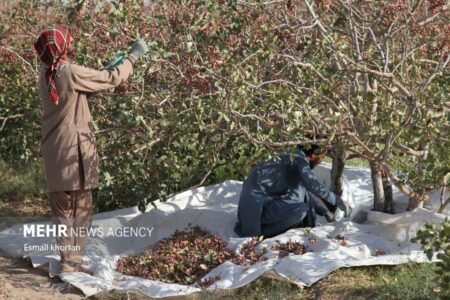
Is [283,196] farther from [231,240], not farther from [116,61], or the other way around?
[116,61]

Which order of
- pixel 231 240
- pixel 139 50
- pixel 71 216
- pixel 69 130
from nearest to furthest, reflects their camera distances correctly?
pixel 139 50 < pixel 69 130 < pixel 71 216 < pixel 231 240

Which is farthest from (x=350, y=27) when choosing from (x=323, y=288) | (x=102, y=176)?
(x=102, y=176)

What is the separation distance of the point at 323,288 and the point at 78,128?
2052 mm

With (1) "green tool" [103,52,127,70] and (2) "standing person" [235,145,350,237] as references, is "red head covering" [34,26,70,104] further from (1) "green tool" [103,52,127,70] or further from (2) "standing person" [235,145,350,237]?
(2) "standing person" [235,145,350,237]

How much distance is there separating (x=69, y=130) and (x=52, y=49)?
0.57 metres

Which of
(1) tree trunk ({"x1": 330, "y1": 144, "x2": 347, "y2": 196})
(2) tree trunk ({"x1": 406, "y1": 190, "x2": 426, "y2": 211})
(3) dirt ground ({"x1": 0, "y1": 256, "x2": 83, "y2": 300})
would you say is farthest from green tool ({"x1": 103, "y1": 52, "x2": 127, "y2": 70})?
(2) tree trunk ({"x1": 406, "y1": 190, "x2": 426, "y2": 211})

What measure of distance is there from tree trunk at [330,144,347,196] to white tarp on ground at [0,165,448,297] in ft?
0.48

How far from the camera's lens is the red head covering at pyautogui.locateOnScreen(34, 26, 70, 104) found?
5.54m

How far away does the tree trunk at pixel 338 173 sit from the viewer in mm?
6301

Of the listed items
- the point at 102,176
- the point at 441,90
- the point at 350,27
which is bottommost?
the point at 102,176

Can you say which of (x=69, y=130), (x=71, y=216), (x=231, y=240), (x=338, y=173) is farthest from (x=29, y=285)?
(x=338, y=173)

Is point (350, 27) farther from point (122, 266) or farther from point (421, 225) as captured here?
point (122, 266)

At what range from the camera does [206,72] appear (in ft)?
18.3

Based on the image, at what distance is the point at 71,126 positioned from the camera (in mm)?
5707
